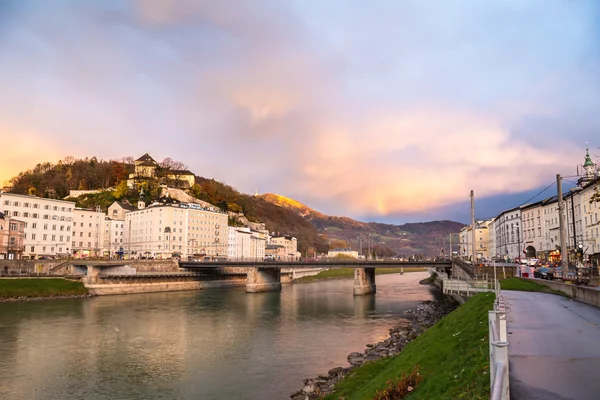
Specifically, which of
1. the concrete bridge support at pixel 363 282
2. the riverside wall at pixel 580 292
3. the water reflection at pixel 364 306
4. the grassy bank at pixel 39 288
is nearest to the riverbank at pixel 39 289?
Answer: the grassy bank at pixel 39 288

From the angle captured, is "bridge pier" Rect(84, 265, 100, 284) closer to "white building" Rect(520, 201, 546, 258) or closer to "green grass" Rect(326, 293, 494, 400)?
"green grass" Rect(326, 293, 494, 400)

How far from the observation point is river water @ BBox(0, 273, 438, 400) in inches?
945

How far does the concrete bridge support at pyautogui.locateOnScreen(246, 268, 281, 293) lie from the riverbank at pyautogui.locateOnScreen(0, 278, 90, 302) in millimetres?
30976

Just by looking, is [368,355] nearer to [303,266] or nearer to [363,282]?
[363,282]

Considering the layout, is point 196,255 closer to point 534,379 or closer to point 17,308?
point 17,308

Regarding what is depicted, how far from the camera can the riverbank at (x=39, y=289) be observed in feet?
214

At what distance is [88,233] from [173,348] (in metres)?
108

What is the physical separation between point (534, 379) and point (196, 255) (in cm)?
13508

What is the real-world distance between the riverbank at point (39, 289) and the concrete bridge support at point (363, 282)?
48577 millimetres

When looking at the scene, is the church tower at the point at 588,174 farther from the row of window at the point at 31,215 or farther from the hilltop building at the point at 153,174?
the hilltop building at the point at 153,174

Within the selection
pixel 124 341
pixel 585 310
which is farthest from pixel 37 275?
pixel 585 310

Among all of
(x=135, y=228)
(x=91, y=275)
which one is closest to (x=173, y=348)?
(x=91, y=275)

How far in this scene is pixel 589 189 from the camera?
65750mm

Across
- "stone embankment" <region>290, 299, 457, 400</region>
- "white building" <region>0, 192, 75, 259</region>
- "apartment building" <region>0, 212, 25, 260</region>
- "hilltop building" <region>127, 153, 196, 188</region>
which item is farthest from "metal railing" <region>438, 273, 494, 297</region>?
"hilltop building" <region>127, 153, 196, 188</region>
